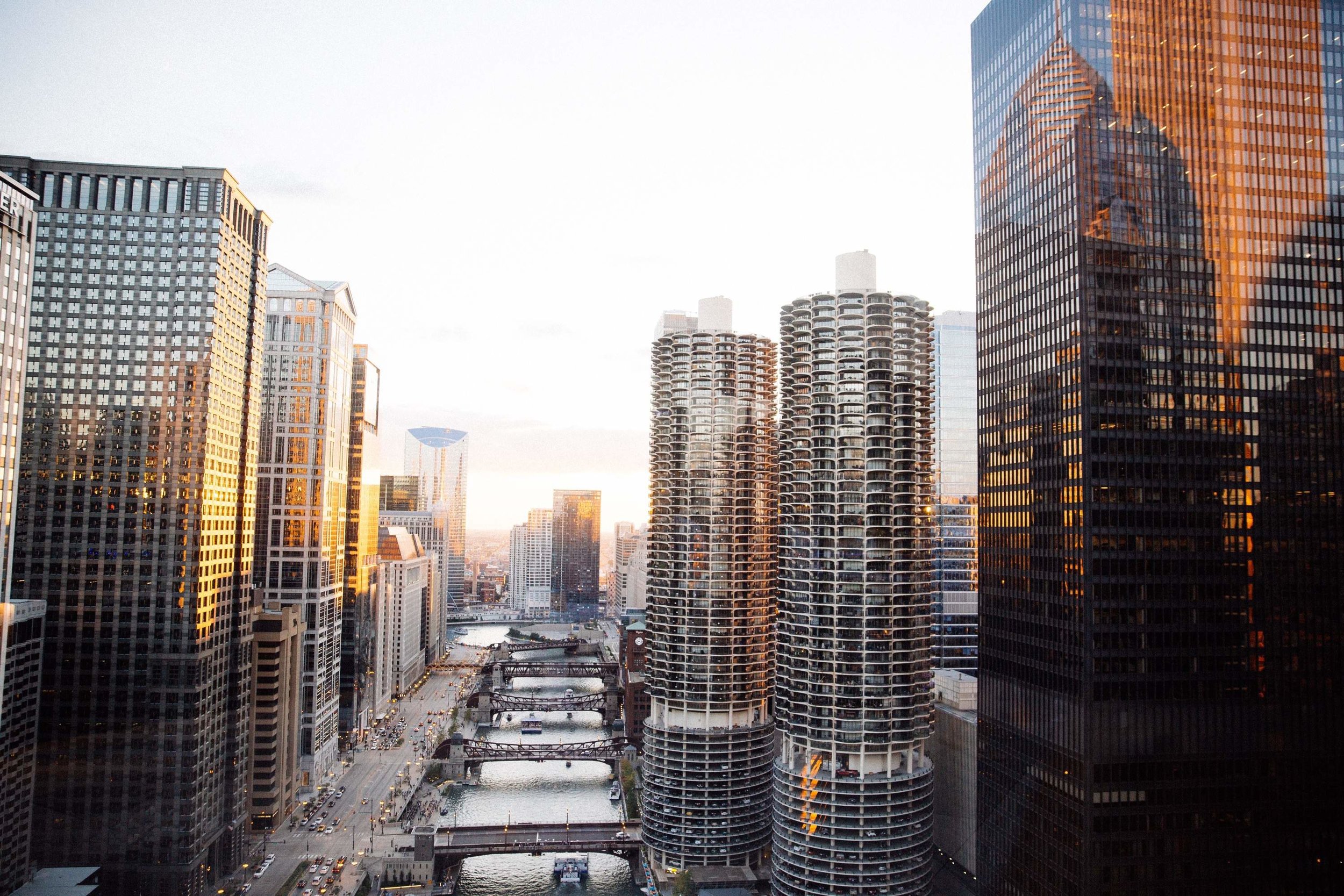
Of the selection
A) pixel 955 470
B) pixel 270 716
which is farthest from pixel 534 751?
pixel 955 470

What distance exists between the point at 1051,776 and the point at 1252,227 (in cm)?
4774

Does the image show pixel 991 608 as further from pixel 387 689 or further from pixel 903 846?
pixel 387 689

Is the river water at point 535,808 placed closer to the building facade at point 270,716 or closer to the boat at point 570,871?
the boat at point 570,871

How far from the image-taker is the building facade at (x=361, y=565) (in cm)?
16925

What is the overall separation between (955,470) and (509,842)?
3466 inches

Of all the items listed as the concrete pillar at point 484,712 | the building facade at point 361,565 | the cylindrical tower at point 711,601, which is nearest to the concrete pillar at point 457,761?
the building facade at point 361,565

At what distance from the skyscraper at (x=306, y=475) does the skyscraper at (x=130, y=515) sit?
4417 centimetres

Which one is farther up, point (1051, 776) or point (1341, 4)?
point (1341, 4)

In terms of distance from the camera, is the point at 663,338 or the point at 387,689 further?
the point at 387,689

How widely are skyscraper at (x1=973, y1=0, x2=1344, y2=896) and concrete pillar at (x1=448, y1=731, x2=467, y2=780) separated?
3632 inches

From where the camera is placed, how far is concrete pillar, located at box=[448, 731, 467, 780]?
153 meters

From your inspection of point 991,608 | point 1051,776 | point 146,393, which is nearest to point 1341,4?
point 991,608

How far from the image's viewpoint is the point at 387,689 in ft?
653

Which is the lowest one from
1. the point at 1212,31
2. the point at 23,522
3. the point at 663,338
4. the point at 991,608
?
the point at 991,608
